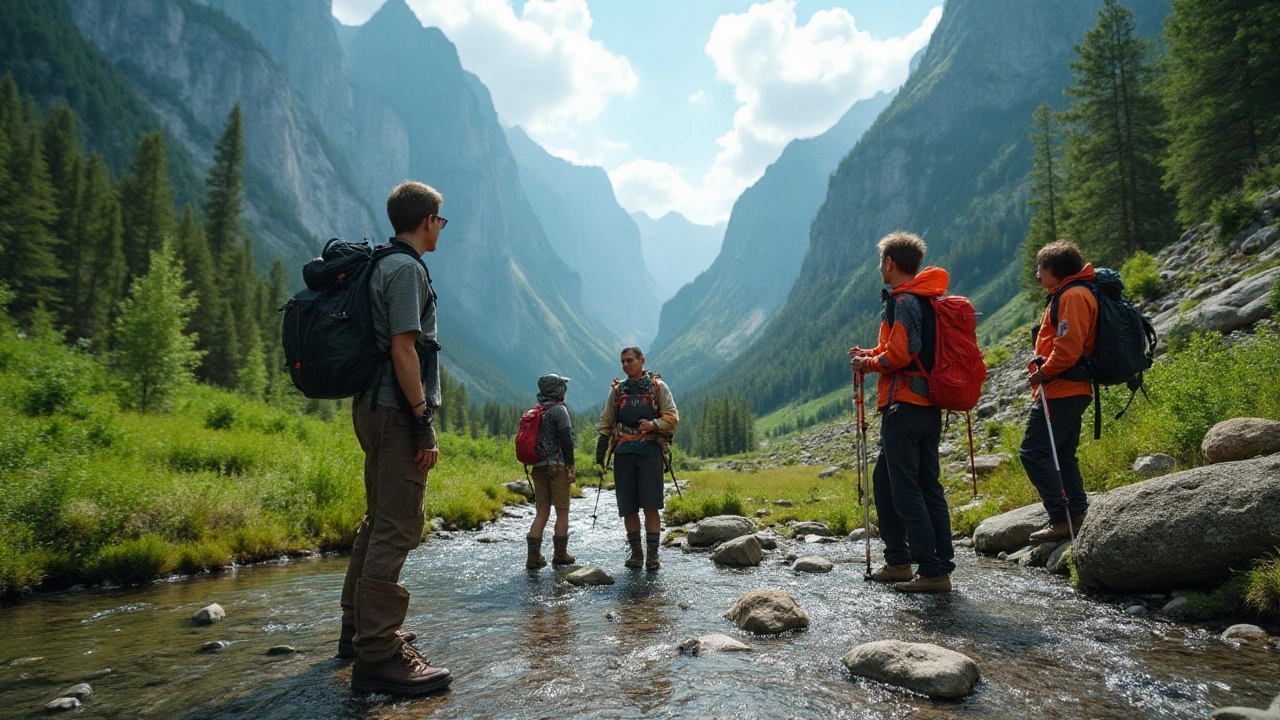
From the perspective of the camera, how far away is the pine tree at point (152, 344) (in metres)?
26.8

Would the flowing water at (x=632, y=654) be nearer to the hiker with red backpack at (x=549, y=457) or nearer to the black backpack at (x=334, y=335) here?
the hiker with red backpack at (x=549, y=457)

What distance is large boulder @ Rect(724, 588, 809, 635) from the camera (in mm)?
5941

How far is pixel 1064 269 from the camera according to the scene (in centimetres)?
767

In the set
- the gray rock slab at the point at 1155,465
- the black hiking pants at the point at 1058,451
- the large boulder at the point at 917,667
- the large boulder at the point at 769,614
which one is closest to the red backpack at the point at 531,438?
the large boulder at the point at 769,614

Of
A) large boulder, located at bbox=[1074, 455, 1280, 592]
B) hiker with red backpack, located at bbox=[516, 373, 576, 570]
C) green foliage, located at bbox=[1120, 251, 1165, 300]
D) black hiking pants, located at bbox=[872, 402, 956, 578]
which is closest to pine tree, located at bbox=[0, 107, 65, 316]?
hiker with red backpack, located at bbox=[516, 373, 576, 570]

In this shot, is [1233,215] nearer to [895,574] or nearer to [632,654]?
[895,574]

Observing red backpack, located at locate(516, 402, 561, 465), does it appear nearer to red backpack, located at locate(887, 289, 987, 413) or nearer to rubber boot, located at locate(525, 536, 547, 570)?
rubber boot, located at locate(525, 536, 547, 570)

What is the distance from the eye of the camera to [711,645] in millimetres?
5410

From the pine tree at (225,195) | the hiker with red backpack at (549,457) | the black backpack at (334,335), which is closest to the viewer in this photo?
the black backpack at (334,335)

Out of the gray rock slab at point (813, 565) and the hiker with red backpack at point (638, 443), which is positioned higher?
the hiker with red backpack at point (638, 443)

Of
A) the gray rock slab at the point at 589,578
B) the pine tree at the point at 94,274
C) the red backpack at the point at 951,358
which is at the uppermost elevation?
the pine tree at the point at 94,274

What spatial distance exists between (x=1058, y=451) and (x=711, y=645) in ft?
18.0

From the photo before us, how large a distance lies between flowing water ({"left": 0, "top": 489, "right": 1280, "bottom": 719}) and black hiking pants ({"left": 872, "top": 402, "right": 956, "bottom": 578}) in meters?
0.50

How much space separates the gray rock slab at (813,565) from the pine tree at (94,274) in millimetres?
57611
